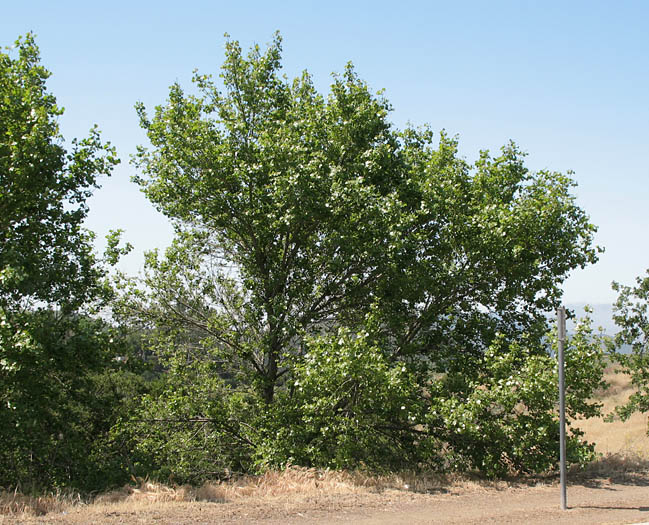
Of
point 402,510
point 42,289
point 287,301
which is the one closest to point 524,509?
point 402,510

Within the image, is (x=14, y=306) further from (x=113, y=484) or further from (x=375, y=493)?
(x=375, y=493)

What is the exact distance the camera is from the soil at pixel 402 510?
7523 mm

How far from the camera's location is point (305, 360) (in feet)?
36.1

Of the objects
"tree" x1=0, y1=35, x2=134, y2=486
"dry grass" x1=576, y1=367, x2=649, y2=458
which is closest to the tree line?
"tree" x1=0, y1=35, x2=134, y2=486

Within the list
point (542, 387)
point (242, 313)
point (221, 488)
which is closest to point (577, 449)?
point (542, 387)

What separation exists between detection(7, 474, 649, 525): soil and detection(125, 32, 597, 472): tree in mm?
2330

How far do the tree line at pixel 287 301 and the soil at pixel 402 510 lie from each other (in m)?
1.10

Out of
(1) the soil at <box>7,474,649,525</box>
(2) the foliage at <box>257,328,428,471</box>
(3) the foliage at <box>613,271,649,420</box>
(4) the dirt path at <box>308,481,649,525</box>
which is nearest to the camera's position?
(1) the soil at <box>7,474,649,525</box>

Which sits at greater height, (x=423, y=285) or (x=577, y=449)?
(x=423, y=285)

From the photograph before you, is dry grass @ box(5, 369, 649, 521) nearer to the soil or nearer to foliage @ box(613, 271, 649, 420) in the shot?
the soil

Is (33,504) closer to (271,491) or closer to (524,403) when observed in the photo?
(271,491)

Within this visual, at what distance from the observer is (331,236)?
11.7 metres

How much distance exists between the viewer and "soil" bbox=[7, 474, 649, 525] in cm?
752

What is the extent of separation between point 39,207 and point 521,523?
8935 mm
